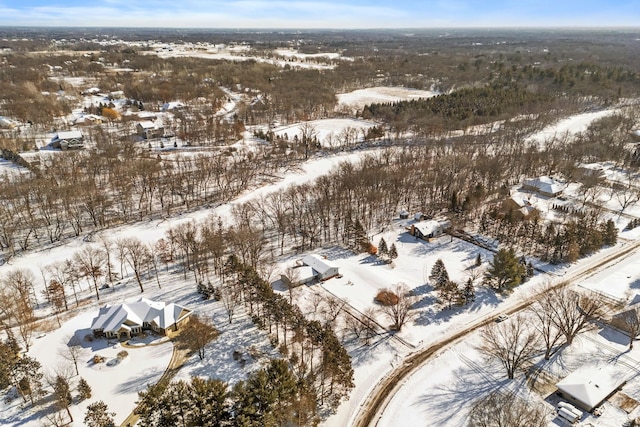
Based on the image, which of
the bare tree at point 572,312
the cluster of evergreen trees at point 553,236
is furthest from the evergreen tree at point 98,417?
the cluster of evergreen trees at point 553,236

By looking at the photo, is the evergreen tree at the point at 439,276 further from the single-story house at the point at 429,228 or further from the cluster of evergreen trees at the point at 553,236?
the cluster of evergreen trees at the point at 553,236

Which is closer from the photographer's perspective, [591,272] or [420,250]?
[591,272]

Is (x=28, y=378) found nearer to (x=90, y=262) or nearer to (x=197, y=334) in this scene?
(x=197, y=334)

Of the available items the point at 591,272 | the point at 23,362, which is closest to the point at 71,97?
the point at 23,362

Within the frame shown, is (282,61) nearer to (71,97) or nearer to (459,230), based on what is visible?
(71,97)

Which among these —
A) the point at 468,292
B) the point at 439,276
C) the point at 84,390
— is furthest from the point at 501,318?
the point at 84,390

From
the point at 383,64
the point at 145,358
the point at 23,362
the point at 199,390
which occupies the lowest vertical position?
the point at 145,358
